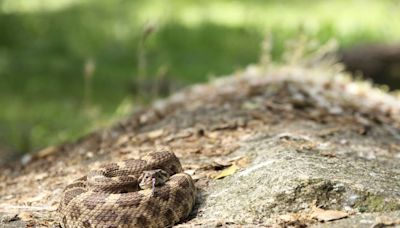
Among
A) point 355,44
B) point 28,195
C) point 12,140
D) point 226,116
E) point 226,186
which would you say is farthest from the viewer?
point 355,44

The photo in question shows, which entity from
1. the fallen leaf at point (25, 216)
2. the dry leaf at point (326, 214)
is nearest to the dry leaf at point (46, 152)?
the fallen leaf at point (25, 216)

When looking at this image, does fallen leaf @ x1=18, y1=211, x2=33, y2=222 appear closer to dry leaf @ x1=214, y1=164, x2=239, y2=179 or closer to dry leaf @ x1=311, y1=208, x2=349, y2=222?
dry leaf @ x1=214, y1=164, x2=239, y2=179

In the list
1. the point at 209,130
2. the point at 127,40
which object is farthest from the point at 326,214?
the point at 127,40

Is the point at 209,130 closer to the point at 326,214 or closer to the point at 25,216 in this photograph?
the point at 25,216

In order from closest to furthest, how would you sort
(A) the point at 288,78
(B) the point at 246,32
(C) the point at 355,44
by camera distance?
(A) the point at 288,78, (C) the point at 355,44, (B) the point at 246,32

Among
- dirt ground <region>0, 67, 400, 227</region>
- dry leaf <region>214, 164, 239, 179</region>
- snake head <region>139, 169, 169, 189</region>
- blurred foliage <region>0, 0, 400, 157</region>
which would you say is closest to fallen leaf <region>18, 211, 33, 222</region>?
dirt ground <region>0, 67, 400, 227</region>

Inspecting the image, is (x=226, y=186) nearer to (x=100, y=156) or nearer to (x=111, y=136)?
(x=100, y=156)

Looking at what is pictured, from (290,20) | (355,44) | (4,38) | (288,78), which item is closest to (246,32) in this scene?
(290,20)

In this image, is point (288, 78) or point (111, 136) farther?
point (288, 78)
